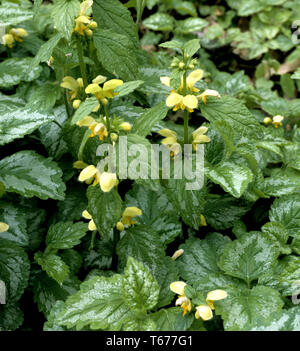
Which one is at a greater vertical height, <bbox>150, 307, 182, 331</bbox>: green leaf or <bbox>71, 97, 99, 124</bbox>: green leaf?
<bbox>71, 97, 99, 124</bbox>: green leaf

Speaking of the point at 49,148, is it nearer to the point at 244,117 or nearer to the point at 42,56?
the point at 42,56

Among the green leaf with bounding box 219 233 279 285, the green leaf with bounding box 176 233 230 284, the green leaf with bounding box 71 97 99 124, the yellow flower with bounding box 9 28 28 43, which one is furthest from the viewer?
the yellow flower with bounding box 9 28 28 43

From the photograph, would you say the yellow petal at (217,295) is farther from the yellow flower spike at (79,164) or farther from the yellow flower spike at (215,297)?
the yellow flower spike at (79,164)

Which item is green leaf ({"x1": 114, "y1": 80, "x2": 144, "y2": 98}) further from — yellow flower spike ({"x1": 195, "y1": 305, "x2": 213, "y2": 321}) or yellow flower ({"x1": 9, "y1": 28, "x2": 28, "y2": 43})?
yellow flower ({"x1": 9, "y1": 28, "x2": 28, "y2": 43})

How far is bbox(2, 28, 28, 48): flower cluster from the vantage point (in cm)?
221

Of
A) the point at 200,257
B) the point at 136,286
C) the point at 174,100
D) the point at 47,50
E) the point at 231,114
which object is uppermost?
the point at 47,50

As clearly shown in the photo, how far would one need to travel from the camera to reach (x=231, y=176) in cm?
148

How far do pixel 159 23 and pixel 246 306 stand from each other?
8.06 feet

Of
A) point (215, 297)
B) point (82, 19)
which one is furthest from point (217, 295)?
point (82, 19)

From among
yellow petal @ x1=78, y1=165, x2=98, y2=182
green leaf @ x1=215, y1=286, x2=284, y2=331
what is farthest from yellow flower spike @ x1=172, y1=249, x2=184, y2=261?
yellow petal @ x1=78, y1=165, x2=98, y2=182

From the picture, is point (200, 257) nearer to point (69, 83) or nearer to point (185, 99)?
point (185, 99)

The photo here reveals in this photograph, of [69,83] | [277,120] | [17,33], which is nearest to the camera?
[69,83]

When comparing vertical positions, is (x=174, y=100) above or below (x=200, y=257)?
above

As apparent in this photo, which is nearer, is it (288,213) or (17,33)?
(288,213)
